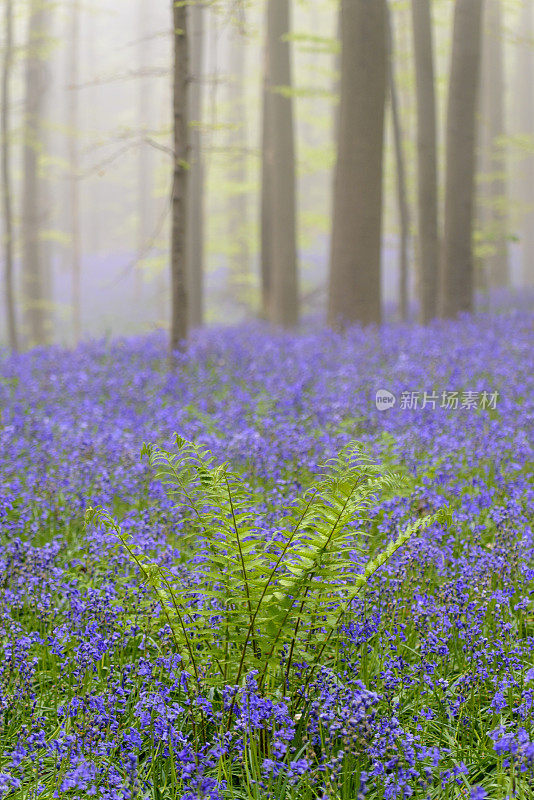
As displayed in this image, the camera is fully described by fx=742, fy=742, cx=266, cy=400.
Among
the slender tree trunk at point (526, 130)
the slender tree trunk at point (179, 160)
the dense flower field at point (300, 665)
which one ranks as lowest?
the dense flower field at point (300, 665)

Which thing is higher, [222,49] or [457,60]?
[222,49]

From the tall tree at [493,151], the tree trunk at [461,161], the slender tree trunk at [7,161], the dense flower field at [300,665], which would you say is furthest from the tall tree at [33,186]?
the dense flower field at [300,665]

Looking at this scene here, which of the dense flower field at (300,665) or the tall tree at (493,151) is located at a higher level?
the tall tree at (493,151)

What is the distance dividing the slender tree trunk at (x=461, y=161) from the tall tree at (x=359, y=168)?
1.83m

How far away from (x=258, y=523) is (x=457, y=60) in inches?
412

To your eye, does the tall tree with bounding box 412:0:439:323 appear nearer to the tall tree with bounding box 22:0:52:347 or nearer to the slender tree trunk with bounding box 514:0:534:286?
the tall tree with bounding box 22:0:52:347

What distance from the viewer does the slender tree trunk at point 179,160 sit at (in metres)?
7.77

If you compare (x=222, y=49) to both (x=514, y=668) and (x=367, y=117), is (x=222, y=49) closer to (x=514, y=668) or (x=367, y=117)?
(x=367, y=117)

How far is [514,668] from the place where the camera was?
9.41ft

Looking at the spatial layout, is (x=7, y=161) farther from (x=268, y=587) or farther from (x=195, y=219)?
(x=268, y=587)

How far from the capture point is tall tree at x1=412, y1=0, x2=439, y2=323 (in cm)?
1229

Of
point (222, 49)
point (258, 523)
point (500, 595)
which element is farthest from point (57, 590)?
point (222, 49)

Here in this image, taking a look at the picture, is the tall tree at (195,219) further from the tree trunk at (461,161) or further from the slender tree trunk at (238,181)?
the slender tree trunk at (238,181)

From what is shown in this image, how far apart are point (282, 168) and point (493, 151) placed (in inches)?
352
